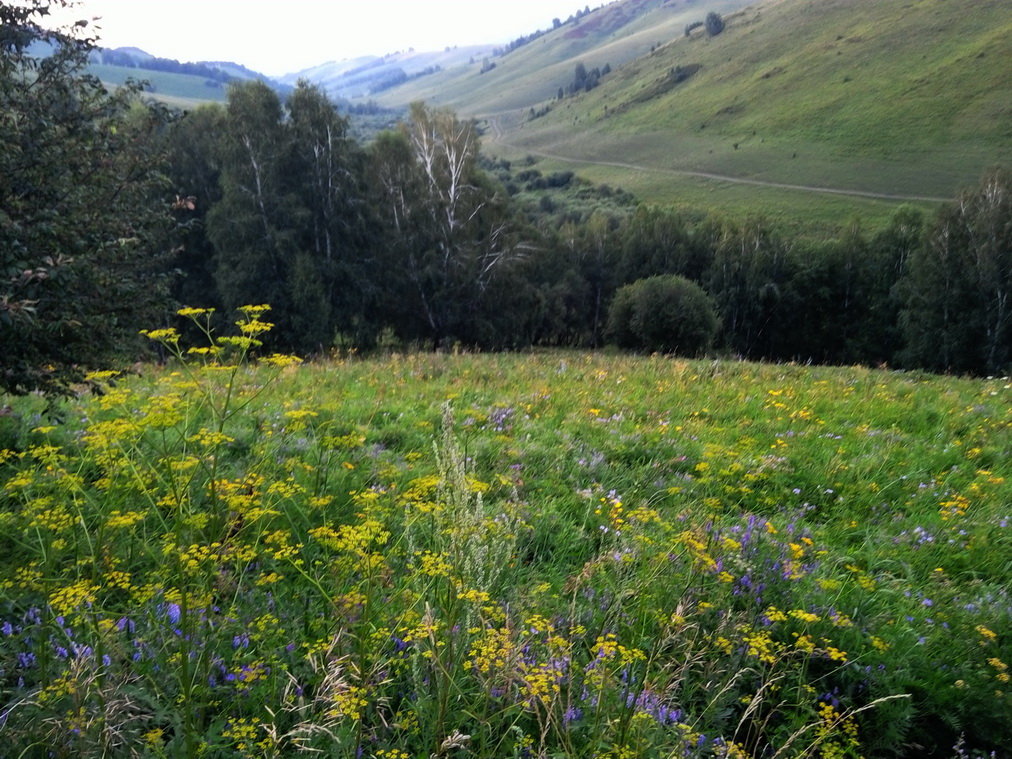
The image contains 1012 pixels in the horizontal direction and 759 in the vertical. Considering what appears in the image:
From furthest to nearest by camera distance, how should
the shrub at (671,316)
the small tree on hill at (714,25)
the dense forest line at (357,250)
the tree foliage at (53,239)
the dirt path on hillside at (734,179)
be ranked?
the small tree on hill at (714,25), the dirt path on hillside at (734,179), the shrub at (671,316), the dense forest line at (357,250), the tree foliage at (53,239)

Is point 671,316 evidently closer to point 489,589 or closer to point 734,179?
point 489,589

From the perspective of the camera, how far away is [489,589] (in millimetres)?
3463

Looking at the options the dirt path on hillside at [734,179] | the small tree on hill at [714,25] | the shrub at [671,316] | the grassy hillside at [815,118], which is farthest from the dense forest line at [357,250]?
the small tree on hill at [714,25]

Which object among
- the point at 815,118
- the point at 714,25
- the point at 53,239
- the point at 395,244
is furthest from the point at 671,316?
the point at 714,25

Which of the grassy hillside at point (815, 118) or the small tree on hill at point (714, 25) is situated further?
the small tree on hill at point (714, 25)

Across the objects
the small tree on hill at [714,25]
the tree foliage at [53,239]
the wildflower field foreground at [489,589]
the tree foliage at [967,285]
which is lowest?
the tree foliage at [967,285]

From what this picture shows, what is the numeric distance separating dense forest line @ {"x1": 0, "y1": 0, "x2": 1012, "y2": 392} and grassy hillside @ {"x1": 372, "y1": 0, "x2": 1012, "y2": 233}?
38100mm

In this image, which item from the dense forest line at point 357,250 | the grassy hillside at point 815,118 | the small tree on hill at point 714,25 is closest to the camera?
the dense forest line at point 357,250

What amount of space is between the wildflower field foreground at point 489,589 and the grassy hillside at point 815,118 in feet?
309

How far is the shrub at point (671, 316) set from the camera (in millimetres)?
45406

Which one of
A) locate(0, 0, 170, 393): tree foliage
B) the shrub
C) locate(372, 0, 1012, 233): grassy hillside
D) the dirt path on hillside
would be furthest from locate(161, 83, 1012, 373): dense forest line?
the dirt path on hillside

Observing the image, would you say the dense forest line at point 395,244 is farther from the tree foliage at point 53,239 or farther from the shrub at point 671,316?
the tree foliage at point 53,239

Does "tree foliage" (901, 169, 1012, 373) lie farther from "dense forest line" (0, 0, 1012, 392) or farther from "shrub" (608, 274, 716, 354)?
"shrub" (608, 274, 716, 354)

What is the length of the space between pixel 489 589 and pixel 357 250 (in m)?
32.8
